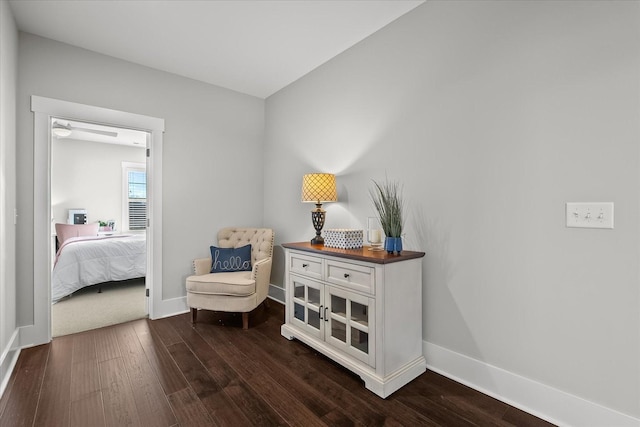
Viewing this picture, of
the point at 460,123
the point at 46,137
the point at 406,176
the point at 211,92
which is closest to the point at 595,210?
the point at 460,123

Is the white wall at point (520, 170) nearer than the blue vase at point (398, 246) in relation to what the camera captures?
Yes

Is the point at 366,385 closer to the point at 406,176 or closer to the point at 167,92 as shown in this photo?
the point at 406,176

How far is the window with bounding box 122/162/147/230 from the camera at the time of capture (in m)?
6.34

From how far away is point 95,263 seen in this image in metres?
4.07

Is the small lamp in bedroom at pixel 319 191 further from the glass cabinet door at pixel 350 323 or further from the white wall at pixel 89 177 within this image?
the white wall at pixel 89 177

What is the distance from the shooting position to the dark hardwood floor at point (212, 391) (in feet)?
5.33

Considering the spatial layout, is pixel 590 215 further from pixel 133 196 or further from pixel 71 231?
pixel 133 196

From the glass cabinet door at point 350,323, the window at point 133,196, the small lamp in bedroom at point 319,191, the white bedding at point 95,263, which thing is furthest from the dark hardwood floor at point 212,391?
the window at point 133,196

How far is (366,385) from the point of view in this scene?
6.23 feet

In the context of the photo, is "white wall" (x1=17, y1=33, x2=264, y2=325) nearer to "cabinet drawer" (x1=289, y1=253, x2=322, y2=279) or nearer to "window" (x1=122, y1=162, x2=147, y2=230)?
"cabinet drawer" (x1=289, y1=253, x2=322, y2=279)

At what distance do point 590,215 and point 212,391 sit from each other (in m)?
2.35

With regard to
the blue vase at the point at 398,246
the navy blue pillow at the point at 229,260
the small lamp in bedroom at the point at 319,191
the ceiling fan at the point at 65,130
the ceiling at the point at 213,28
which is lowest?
the navy blue pillow at the point at 229,260

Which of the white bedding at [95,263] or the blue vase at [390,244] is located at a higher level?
the blue vase at [390,244]

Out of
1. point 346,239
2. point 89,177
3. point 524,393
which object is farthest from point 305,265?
point 89,177
